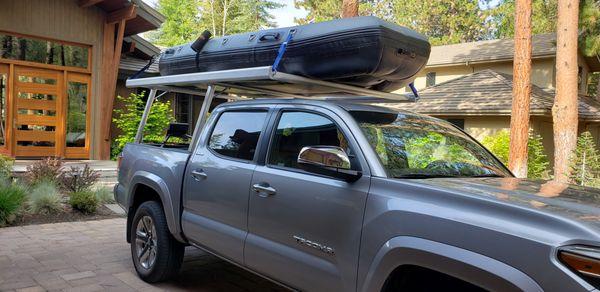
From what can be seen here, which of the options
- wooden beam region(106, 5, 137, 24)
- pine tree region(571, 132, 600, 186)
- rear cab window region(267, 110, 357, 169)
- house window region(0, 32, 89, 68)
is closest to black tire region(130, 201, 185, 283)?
rear cab window region(267, 110, 357, 169)

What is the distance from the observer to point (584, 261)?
1.90m

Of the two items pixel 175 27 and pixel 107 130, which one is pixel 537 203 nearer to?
pixel 107 130

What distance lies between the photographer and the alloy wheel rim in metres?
4.76

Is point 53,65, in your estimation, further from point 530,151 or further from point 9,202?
point 530,151

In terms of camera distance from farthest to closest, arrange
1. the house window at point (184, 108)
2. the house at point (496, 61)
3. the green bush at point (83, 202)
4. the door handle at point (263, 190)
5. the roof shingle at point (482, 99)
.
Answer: the house at point (496, 61), the house window at point (184, 108), the roof shingle at point (482, 99), the green bush at point (83, 202), the door handle at point (263, 190)

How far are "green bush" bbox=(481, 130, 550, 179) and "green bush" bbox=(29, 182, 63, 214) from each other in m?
11.9

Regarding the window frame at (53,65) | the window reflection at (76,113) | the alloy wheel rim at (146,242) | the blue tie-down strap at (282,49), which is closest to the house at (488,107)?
the window frame at (53,65)

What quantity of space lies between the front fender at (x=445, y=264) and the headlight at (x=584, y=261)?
0.52 feet

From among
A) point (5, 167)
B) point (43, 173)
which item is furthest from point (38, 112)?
point (43, 173)

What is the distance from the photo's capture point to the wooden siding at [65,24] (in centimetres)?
1184

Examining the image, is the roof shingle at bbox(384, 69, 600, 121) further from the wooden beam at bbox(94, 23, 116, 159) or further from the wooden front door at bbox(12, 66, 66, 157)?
the wooden front door at bbox(12, 66, 66, 157)

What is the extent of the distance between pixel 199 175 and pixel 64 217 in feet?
15.6

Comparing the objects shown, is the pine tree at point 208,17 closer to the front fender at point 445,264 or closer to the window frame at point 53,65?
the window frame at point 53,65

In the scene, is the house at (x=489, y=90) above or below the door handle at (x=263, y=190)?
above
